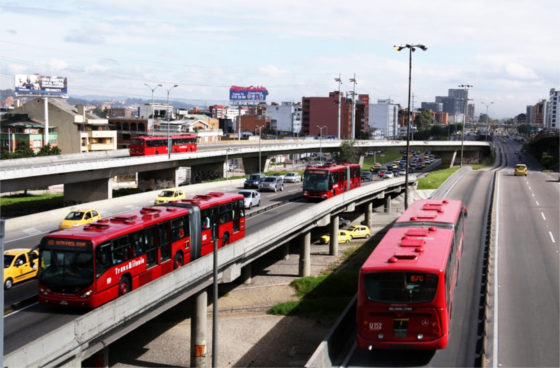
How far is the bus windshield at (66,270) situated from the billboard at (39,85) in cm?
11351

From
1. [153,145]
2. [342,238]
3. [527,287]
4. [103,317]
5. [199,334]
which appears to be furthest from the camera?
[153,145]

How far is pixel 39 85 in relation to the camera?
12756 centimetres

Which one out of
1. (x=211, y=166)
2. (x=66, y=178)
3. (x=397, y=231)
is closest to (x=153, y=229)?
(x=397, y=231)

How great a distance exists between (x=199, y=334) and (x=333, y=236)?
24.9m

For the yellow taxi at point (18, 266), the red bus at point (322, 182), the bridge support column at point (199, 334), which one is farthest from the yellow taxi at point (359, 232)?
the yellow taxi at point (18, 266)

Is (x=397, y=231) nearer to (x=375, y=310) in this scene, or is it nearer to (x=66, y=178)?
(x=375, y=310)

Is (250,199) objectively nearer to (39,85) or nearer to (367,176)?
(367,176)

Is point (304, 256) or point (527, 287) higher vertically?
point (527, 287)

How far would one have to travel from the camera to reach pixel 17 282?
2600cm

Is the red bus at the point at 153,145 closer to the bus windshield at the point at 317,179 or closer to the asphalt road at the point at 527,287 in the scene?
the bus windshield at the point at 317,179

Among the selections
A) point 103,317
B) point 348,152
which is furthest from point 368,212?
Answer: point 348,152

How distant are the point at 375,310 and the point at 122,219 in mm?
10451

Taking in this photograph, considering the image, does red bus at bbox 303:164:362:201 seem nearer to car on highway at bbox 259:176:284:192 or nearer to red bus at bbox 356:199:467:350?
car on highway at bbox 259:176:284:192

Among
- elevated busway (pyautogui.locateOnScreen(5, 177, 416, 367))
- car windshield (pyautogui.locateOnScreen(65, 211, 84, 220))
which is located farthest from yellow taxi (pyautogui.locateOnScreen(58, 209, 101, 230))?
elevated busway (pyautogui.locateOnScreen(5, 177, 416, 367))
